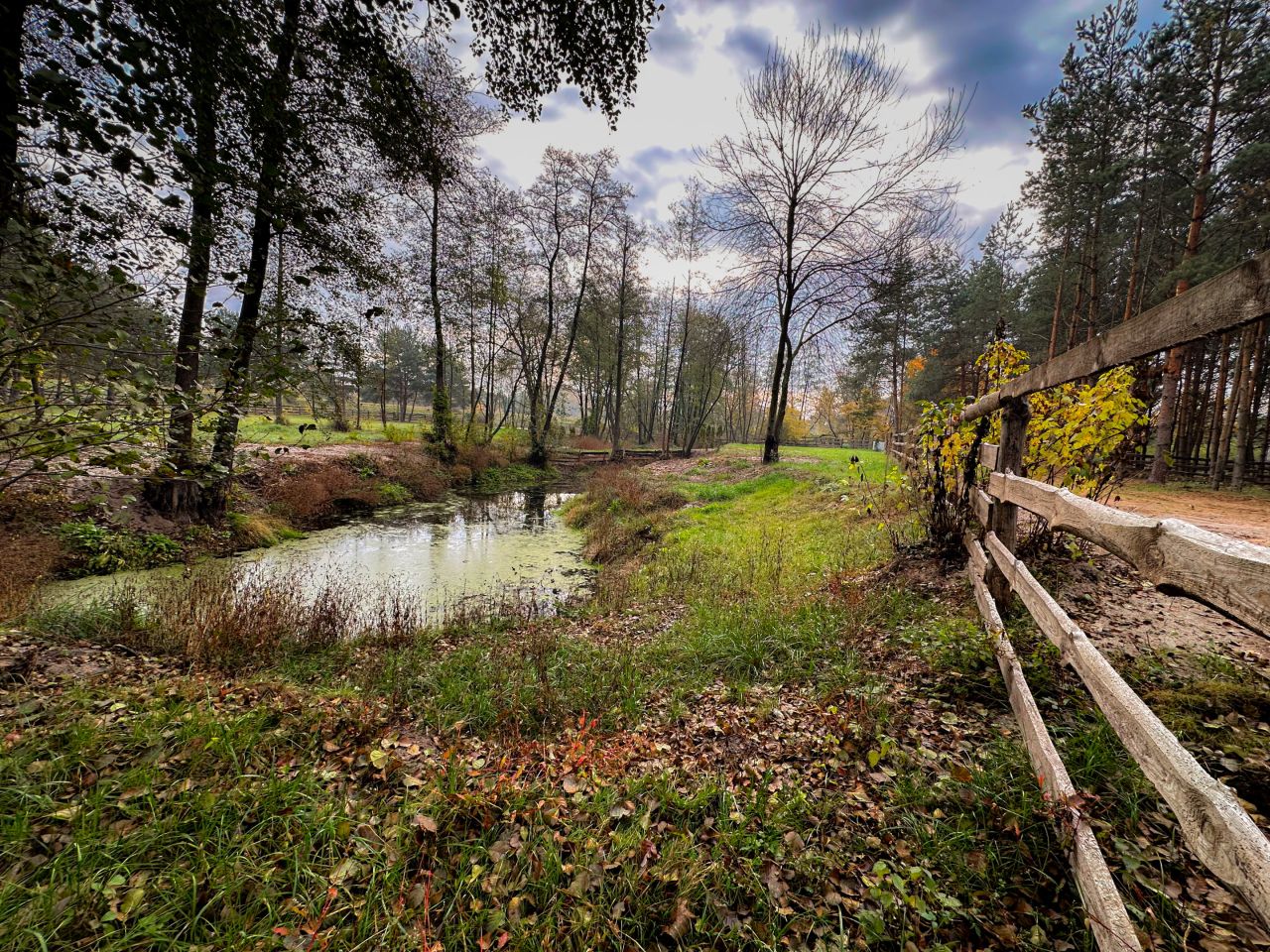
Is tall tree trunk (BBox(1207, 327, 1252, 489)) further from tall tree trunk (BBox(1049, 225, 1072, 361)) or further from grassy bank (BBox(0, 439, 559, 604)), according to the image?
grassy bank (BBox(0, 439, 559, 604))

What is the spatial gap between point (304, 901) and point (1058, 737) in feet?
12.1

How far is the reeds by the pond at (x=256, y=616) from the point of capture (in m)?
4.02

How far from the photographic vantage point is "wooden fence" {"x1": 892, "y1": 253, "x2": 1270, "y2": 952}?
3.55 feet

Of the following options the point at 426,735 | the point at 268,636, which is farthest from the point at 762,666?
the point at 268,636

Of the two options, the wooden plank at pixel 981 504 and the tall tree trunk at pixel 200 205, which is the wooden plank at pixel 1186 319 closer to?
the wooden plank at pixel 981 504

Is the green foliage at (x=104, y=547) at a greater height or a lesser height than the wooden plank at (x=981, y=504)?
lesser

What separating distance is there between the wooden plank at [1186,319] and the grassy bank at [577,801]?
68.2 inches

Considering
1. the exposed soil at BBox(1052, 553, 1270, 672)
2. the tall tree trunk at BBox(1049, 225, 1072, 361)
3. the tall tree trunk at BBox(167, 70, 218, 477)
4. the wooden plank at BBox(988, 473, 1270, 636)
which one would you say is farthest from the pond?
the tall tree trunk at BBox(1049, 225, 1072, 361)

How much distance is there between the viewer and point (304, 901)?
6.23ft

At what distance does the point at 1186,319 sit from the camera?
158cm

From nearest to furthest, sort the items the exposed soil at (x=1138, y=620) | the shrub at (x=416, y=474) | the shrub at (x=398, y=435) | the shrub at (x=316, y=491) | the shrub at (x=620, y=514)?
1. the exposed soil at (x=1138, y=620)
2. the shrub at (x=620, y=514)
3. the shrub at (x=316, y=491)
4. the shrub at (x=416, y=474)
5. the shrub at (x=398, y=435)

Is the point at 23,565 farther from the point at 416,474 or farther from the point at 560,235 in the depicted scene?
the point at 560,235

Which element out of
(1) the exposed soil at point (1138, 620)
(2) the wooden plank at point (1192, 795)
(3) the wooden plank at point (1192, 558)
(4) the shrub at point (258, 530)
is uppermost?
(3) the wooden plank at point (1192, 558)

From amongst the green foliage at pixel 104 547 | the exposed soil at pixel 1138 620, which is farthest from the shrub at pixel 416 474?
the exposed soil at pixel 1138 620
